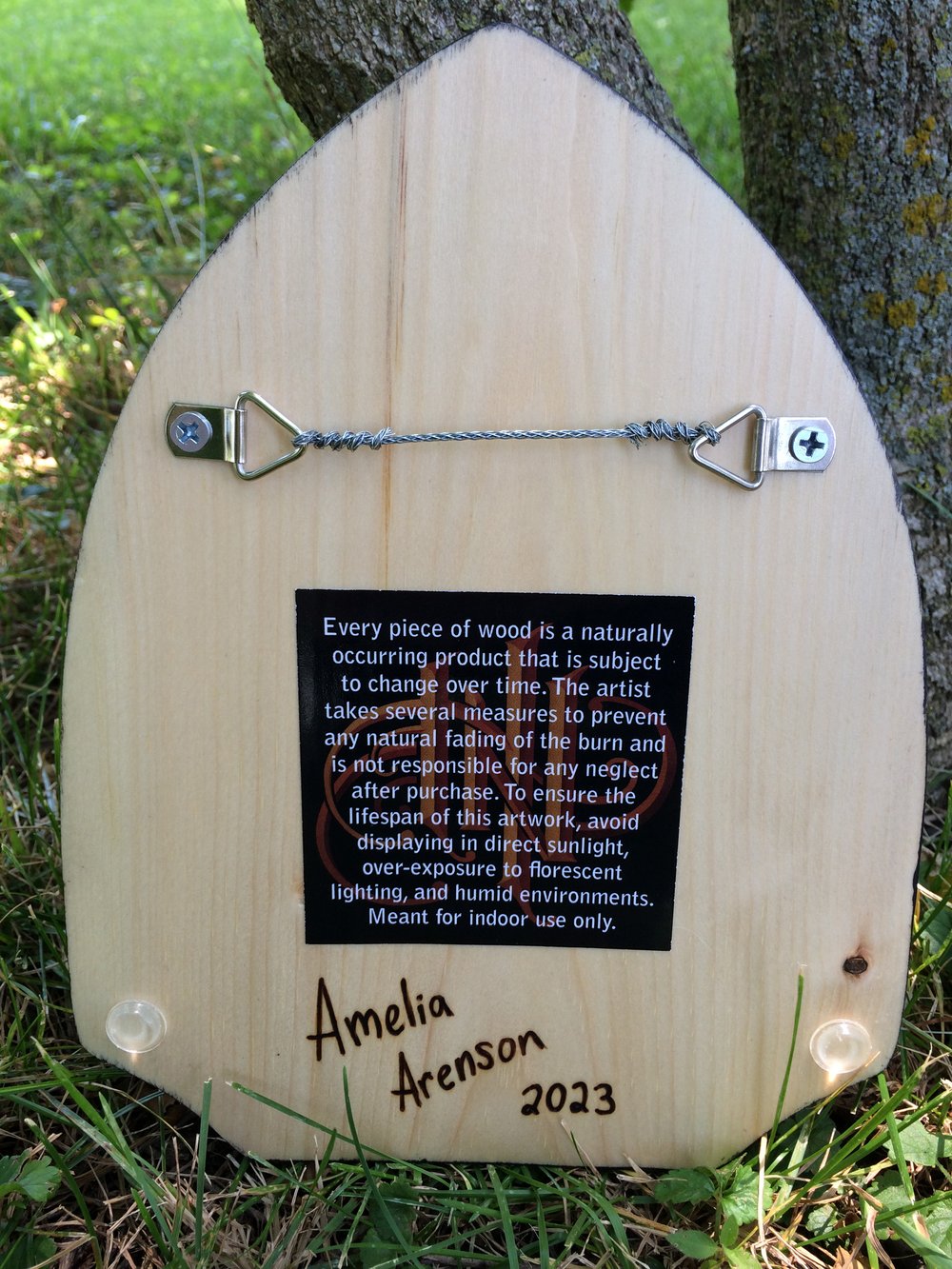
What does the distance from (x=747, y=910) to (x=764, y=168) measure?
2.85 feet

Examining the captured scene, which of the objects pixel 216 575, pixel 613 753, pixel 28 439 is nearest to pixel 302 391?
pixel 216 575

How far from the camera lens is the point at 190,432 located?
84 cm

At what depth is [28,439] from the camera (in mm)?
1942

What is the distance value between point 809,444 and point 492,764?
40 centimetres

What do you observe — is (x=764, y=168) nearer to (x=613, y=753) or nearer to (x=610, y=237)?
(x=610, y=237)

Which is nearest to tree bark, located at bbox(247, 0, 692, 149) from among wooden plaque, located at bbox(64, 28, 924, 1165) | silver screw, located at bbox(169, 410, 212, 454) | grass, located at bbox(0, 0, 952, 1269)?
wooden plaque, located at bbox(64, 28, 924, 1165)

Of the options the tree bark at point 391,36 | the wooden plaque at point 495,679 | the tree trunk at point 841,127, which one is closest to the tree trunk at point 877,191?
the tree trunk at point 841,127

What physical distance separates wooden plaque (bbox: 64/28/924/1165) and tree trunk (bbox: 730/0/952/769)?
381mm

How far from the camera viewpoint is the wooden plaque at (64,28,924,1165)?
81 centimetres

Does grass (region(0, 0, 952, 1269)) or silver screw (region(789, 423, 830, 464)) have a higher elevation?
silver screw (region(789, 423, 830, 464))

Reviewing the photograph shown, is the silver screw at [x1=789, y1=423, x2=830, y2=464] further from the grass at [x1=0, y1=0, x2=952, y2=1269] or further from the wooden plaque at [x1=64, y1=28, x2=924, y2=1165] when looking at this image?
the grass at [x1=0, y1=0, x2=952, y2=1269]

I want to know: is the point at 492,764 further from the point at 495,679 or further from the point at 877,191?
the point at 877,191

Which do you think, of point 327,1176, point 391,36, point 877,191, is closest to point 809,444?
point 877,191

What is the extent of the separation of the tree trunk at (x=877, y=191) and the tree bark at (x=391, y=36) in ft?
0.51
